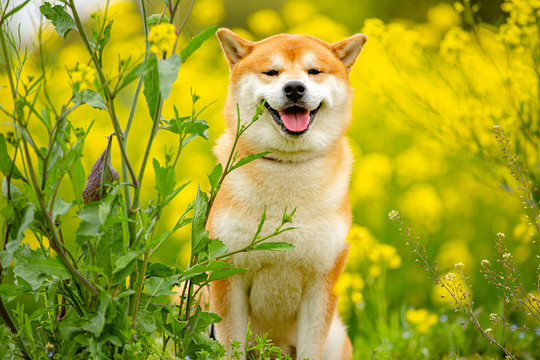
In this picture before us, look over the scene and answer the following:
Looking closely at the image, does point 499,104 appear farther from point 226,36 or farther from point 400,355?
point 226,36

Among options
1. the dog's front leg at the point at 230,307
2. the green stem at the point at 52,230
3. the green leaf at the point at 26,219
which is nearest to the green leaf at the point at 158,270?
the green stem at the point at 52,230

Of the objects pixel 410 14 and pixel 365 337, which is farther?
pixel 410 14

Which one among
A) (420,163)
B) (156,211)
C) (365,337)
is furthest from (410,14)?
(156,211)

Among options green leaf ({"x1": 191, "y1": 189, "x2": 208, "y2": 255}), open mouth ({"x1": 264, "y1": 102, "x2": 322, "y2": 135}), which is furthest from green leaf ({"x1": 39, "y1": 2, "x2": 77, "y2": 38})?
open mouth ({"x1": 264, "y1": 102, "x2": 322, "y2": 135})

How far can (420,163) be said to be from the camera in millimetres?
5117

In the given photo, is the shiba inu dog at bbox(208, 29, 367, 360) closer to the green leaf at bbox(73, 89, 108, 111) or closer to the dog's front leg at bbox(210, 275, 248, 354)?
the dog's front leg at bbox(210, 275, 248, 354)

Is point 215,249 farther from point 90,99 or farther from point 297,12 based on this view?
point 297,12

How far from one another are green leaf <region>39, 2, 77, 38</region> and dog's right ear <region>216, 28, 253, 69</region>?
0.91m

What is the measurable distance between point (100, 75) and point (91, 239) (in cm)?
48

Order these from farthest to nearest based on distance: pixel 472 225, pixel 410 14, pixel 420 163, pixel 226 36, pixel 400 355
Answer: pixel 410 14 → pixel 420 163 → pixel 472 225 → pixel 400 355 → pixel 226 36

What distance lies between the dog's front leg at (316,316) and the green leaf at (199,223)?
79 centimetres

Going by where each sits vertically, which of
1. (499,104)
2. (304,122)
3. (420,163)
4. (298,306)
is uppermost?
(304,122)

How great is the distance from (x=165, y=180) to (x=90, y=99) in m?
0.30

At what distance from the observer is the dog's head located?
8.82 feet
